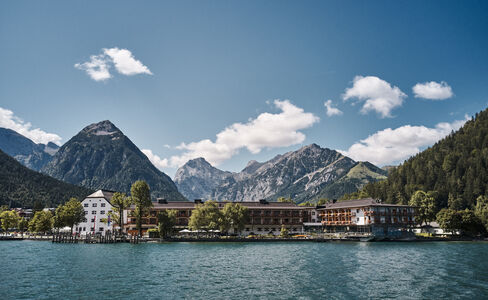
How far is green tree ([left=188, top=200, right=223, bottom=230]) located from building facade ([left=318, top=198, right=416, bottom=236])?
6592 centimetres

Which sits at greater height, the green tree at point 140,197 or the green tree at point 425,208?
A: the green tree at point 140,197

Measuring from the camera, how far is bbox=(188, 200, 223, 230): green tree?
412ft

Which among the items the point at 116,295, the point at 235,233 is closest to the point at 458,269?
the point at 116,295

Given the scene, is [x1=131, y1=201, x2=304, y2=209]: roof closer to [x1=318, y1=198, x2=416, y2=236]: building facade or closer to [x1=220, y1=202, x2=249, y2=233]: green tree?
[x1=318, y1=198, x2=416, y2=236]: building facade

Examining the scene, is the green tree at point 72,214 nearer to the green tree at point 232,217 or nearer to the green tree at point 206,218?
the green tree at point 206,218

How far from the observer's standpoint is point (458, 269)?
5700 centimetres

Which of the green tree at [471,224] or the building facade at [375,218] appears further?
the building facade at [375,218]

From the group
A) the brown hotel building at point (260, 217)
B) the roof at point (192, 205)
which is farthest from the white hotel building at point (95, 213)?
the roof at point (192, 205)

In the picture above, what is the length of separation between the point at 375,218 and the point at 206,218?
7540cm

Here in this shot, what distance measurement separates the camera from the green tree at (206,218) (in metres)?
126

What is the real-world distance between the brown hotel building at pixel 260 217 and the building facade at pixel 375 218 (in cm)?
1690

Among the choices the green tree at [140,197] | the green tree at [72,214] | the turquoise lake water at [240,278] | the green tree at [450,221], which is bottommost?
the turquoise lake water at [240,278]

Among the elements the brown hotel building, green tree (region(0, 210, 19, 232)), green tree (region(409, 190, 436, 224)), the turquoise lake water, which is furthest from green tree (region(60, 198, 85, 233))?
green tree (region(409, 190, 436, 224))

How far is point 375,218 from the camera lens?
150 metres
